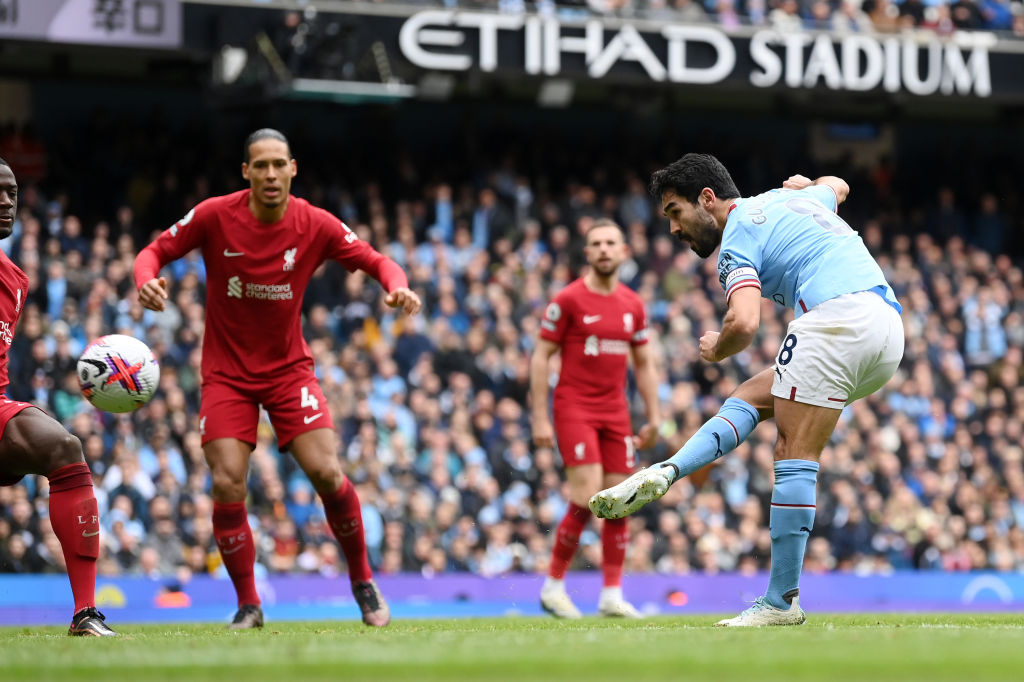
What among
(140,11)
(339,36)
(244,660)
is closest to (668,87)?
(339,36)

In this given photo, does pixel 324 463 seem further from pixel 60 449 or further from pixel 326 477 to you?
pixel 60 449

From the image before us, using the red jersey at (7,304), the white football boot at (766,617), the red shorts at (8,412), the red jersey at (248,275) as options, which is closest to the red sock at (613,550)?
the red jersey at (248,275)

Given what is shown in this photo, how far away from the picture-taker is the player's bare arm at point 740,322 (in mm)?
7469

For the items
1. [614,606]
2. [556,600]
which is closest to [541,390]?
[556,600]

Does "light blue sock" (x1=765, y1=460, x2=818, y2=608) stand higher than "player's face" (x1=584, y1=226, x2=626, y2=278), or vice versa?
"player's face" (x1=584, y1=226, x2=626, y2=278)

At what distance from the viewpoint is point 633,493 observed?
7668 millimetres

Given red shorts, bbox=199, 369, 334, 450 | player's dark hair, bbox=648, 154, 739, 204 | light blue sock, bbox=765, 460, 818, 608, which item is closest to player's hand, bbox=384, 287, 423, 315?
red shorts, bbox=199, 369, 334, 450

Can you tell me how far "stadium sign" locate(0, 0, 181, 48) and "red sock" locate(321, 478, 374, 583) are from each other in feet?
39.3

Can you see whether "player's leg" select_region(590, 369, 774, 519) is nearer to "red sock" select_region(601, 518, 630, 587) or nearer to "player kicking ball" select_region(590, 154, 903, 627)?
"player kicking ball" select_region(590, 154, 903, 627)

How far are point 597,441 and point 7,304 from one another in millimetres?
4995

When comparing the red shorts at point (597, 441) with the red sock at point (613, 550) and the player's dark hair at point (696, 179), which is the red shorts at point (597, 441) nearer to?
→ the red sock at point (613, 550)

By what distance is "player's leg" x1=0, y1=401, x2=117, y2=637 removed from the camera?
25.8 ft

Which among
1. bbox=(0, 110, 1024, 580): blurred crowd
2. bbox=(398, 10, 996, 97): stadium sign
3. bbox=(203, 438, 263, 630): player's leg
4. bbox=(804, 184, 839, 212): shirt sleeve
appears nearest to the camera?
bbox=(804, 184, 839, 212): shirt sleeve

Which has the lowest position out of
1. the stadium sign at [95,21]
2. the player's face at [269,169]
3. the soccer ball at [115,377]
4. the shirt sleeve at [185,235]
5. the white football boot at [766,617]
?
the white football boot at [766,617]
